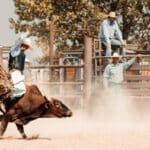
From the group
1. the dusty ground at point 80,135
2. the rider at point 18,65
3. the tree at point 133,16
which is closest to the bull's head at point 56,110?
the dusty ground at point 80,135

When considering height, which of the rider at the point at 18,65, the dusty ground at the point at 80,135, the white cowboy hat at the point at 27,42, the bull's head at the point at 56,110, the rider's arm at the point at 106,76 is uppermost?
the white cowboy hat at the point at 27,42

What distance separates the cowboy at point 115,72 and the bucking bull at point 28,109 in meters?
2.97

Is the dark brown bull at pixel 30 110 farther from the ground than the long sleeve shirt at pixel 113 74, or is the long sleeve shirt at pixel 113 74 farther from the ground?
the long sleeve shirt at pixel 113 74

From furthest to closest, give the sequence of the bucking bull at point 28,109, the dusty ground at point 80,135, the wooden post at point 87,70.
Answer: the wooden post at point 87,70, the bucking bull at point 28,109, the dusty ground at point 80,135

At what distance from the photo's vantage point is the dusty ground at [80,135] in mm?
12375

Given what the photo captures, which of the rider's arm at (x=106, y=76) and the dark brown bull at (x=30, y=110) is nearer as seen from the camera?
the dark brown bull at (x=30, y=110)

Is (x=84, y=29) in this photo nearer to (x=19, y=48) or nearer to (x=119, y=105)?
(x=119, y=105)

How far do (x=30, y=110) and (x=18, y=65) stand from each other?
859 millimetres

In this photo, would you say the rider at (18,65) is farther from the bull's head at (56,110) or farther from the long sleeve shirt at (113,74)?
the long sleeve shirt at (113,74)

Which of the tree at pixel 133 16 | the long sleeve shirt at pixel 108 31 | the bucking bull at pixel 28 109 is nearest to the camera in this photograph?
the bucking bull at pixel 28 109

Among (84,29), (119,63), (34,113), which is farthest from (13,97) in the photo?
(84,29)

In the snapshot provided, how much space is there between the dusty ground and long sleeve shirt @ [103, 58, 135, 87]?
0.95 metres

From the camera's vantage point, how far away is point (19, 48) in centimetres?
1409

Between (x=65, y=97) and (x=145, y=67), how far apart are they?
6.88 feet
